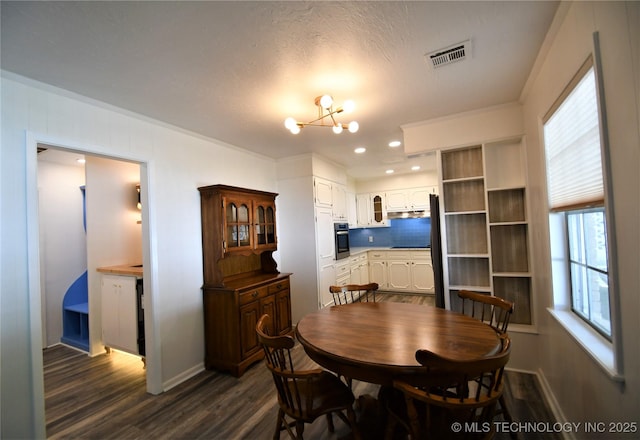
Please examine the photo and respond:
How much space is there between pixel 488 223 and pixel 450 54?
1731mm

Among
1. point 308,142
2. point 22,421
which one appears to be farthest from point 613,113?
point 22,421

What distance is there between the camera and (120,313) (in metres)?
3.13

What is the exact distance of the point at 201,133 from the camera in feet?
9.91

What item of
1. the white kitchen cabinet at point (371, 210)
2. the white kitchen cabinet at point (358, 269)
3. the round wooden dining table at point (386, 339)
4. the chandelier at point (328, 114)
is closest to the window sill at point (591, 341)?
the round wooden dining table at point (386, 339)

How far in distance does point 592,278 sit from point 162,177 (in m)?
3.45

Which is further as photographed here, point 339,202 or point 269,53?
point 339,202

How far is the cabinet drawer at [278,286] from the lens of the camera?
3.25 meters

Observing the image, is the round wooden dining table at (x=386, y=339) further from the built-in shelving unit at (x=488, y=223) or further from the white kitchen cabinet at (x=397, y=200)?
the white kitchen cabinet at (x=397, y=200)

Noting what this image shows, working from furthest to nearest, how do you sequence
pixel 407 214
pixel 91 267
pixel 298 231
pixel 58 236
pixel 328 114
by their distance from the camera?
pixel 407 214 < pixel 298 231 < pixel 58 236 < pixel 91 267 < pixel 328 114

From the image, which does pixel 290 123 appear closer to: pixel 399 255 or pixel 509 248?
pixel 509 248

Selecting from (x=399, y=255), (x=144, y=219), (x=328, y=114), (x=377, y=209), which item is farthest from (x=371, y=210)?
(x=144, y=219)

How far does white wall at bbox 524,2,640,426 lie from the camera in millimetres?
987

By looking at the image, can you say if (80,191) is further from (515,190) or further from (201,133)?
(515,190)

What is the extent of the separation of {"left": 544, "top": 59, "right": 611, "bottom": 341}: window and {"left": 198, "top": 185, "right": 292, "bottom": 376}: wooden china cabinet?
275cm
